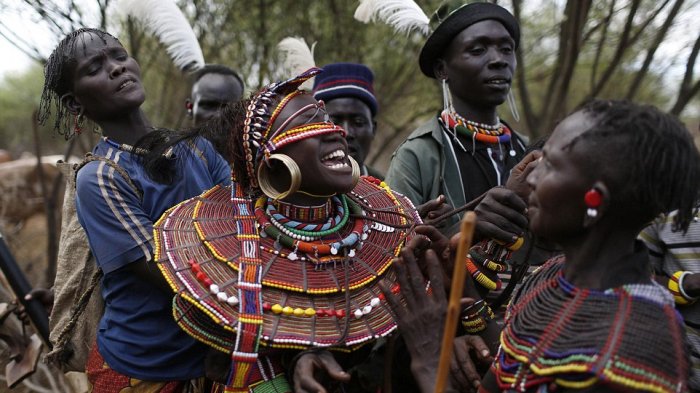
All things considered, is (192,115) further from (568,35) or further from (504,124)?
(568,35)

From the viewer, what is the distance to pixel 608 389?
1613 mm

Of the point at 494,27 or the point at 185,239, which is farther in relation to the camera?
the point at 494,27

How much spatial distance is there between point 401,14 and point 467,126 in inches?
29.3

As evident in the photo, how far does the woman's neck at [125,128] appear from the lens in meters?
2.85

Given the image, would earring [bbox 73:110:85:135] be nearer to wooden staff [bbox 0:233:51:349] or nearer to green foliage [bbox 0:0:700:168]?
wooden staff [bbox 0:233:51:349]

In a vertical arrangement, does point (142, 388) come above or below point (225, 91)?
below

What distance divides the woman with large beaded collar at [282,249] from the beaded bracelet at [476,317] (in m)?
0.28

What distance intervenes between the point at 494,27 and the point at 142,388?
2.22 m

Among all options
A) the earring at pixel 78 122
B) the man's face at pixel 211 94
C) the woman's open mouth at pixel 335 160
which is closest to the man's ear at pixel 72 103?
the earring at pixel 78 122

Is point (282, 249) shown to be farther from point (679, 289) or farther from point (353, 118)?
point (353, 118)

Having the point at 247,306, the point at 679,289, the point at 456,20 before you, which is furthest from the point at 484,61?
the point at 247,306

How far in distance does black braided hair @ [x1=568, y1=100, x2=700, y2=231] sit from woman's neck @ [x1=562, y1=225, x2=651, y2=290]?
82 mm

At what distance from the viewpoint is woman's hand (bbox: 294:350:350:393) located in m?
2.05

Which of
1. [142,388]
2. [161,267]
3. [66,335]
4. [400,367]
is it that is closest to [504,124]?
[400,367]
